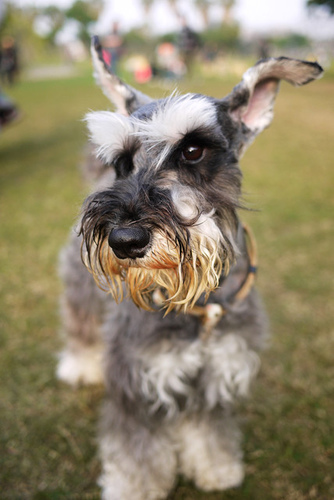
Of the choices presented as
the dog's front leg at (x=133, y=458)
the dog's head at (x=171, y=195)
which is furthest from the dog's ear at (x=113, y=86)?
the dog's front leg at (x=133, y=458)

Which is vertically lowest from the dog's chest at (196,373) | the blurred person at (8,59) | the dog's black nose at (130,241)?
the dog's chest at (196,373)

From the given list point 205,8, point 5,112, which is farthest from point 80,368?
point 205,8

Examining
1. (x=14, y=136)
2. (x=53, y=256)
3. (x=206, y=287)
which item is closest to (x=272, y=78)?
(x=206, y=287)

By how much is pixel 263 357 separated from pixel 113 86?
102 inches

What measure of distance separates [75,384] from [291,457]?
1800 millimetres

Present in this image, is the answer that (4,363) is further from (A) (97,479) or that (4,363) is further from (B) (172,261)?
(B) (172,261)

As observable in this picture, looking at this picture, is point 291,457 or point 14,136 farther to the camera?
point 14,136

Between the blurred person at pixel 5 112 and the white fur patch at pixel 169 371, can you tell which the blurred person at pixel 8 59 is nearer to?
the blurred person at pixel 5 112

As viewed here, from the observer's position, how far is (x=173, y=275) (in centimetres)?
184

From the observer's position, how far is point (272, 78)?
2.31 m

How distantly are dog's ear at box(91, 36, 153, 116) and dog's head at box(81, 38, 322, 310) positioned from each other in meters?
0.34

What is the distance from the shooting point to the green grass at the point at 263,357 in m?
2.76

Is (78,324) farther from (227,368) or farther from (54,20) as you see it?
(54,20)

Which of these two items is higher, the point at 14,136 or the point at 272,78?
the point at 272,78
